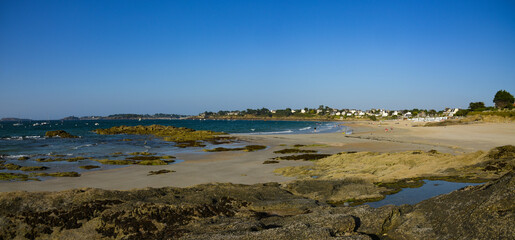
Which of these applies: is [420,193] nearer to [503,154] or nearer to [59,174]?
[503,154]

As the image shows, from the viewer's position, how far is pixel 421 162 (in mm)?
20312

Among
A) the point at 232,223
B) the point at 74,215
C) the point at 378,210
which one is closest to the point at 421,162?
the point at 378,210

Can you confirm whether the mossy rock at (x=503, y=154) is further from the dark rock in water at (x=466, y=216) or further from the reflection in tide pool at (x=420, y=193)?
the dark rock in water at (x=466, y=216)

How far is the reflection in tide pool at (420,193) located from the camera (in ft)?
42.4

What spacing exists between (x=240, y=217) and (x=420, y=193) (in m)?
8.99

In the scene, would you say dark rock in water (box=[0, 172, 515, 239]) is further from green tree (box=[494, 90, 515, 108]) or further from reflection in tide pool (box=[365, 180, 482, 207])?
green tree (box=[494, 90, 515, 108])

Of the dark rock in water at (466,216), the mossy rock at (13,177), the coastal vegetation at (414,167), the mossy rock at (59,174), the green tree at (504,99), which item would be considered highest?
the green tree at (504,99)

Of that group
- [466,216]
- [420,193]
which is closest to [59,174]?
[420,193]

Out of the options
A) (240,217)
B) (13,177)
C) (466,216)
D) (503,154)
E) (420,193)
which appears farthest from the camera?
(13,177)

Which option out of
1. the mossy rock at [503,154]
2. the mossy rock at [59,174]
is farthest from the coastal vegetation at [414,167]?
the mossy rock at [59,174]

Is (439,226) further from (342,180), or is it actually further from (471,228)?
(342,180)

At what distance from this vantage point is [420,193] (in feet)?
46.6

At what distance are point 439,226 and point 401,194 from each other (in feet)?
22.0

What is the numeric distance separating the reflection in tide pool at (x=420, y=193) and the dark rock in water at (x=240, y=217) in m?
3.51
